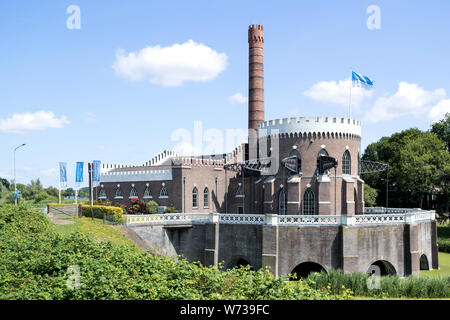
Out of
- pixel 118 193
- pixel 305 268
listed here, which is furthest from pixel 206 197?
pixel 305 268

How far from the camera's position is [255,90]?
2195 inches

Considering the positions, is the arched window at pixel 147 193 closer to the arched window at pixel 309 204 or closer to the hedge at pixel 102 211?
the hedge at pixel 102 211

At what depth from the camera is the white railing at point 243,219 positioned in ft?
117

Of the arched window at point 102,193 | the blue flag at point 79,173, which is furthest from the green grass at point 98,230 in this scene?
the arched window at point 102,193

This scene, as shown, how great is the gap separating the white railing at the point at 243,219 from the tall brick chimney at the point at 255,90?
18.1 metres

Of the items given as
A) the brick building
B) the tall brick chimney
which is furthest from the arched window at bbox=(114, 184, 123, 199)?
the tall brick chimney

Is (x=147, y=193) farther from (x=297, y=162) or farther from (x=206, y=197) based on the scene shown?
(x=297, y=162)

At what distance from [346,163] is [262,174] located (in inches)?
356

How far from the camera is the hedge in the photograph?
38.0 meters

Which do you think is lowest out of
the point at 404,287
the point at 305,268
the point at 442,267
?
the point at 442,267

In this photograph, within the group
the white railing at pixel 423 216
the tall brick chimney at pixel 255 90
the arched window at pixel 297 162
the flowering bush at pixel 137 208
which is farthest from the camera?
the tall brick chimney at pixel 255 90

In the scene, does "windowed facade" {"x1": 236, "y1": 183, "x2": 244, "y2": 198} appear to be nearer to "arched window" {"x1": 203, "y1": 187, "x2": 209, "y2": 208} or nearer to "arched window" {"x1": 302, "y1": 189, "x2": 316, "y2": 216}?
"arched window" {"x1": 203, "y1": 187, "x2": 209, "y2": 208}
